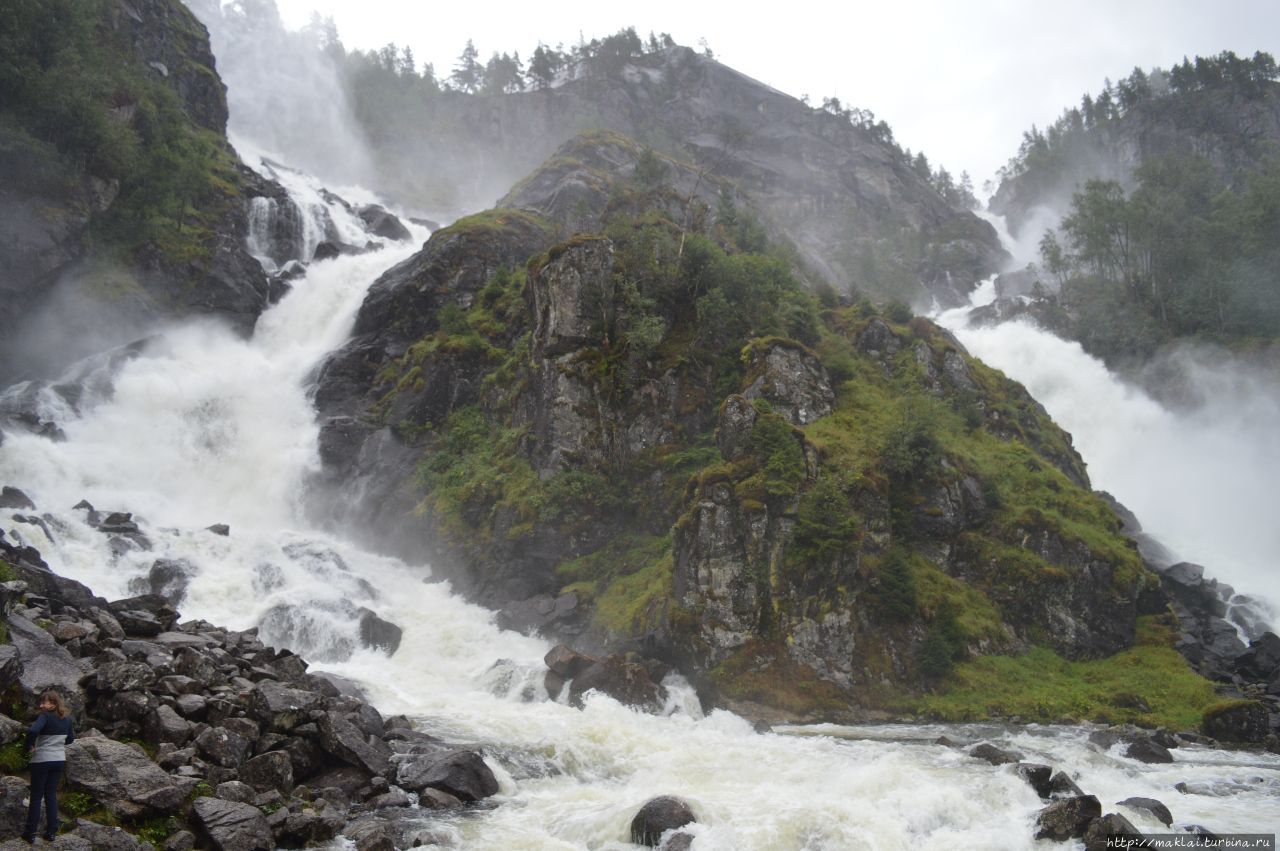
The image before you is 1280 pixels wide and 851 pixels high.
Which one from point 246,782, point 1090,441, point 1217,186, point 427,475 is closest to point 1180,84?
point 1217,186

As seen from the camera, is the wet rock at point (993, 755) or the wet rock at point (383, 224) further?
the wet rock at point (383, 224)

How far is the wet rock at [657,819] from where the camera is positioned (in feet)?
46.5

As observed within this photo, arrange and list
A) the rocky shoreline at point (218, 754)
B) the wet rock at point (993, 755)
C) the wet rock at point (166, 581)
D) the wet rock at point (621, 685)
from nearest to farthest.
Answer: the rocky shoreline at point (218, 754)
the wet rock at point (993, 755)
the wet rock at point (621, 685)
the wet rock at point (166, 581)

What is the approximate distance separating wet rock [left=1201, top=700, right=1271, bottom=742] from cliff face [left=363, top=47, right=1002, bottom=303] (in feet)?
232

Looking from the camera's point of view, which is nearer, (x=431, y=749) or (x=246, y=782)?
(x=246, y=782)

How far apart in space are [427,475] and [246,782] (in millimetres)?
25647

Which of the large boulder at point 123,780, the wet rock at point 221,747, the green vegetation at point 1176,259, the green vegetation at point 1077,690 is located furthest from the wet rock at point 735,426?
the green vegetation at point 1176,259

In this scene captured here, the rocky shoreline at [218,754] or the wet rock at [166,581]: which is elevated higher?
the wet rock at [166,581]

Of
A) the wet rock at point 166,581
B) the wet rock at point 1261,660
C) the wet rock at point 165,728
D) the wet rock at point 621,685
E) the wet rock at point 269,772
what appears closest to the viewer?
the wet rock at point 165,728

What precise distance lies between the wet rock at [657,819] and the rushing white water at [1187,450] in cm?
4129

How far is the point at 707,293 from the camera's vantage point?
129 feet

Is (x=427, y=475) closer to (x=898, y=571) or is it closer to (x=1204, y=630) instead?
(x=898, y=571)

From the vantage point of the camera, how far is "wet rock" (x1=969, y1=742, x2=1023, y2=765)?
737 inches

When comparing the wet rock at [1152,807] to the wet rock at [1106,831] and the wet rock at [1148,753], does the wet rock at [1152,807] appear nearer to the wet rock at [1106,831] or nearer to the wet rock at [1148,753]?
the wet rock at [1106,831]
